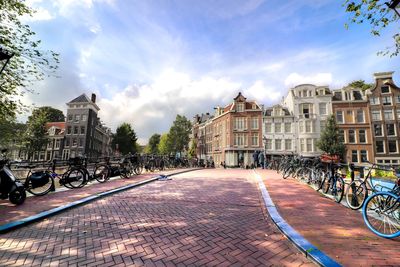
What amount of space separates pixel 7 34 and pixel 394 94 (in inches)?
1806

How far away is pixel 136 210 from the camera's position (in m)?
5.30

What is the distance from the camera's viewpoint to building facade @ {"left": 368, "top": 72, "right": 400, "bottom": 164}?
32.6 m

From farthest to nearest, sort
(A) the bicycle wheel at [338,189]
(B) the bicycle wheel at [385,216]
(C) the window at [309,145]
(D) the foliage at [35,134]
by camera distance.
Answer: (C) the window at [309,145]
(D) the foliage at [35,134]
(A) the bicycle wheel at [338,189]
(B) the bicycle wheel at [385,216]

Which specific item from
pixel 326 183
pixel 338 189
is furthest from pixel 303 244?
pixel 326 183

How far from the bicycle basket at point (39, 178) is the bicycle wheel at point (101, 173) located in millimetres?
2814

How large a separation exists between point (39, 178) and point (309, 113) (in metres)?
38.5

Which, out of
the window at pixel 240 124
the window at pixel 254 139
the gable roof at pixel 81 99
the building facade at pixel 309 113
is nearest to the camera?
the building facade at pixel 309 113

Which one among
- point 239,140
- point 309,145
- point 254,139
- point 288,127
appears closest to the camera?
point 309,145

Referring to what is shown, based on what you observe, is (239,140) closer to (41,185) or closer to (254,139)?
(254,139)

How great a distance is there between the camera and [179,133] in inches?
2243

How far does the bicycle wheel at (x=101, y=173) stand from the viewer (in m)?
9.77

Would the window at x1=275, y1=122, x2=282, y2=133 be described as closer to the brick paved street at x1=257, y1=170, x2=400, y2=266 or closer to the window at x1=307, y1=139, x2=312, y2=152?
the window at x1=307, y1=139, x2=312, y2=152

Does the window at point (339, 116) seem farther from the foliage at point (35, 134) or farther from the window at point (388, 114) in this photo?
the foliage at point (35, 134)

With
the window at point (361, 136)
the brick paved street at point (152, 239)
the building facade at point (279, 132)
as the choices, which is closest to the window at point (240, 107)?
the building facade at point (279, 132)
